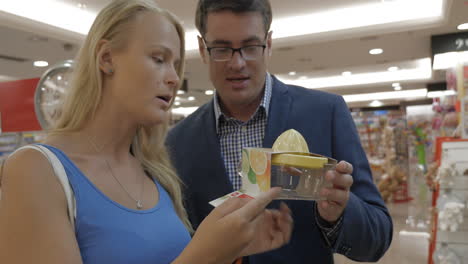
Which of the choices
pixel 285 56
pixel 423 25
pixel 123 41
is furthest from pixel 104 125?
pixel 285 56

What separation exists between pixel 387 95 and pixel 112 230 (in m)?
16.4

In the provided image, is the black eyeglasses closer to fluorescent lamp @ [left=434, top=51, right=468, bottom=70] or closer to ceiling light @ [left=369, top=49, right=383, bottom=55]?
fluorescent lamp @ [left=434, top=51, right=468, bottom=70]

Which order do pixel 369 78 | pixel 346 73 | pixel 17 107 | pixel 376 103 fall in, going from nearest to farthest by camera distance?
pixel 17 107, pixel 346 73, pixel 369 78, pixel 376 103

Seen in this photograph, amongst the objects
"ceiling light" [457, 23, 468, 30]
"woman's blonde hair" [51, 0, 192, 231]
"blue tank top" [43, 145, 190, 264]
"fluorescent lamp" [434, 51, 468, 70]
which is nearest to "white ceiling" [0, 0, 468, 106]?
"ceiling light" [457, 23, 468, 30]

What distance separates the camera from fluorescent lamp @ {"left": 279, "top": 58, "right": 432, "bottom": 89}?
12299 mm

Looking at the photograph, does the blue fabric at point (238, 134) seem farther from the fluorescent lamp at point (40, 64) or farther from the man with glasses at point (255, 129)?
the fluorescent lamp at point (40, 64)

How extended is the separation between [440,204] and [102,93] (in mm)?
3607

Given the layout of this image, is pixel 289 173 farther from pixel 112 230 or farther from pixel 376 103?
pixel 376 103

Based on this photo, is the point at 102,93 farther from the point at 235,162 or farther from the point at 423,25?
the point at 423,25

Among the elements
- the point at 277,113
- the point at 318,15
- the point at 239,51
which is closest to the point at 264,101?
the point at 277,113

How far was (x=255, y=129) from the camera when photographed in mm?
1569

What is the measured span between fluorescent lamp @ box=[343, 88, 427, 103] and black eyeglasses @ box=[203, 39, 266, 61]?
1497cm

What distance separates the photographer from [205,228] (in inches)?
36.2

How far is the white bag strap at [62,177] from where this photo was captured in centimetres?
99
